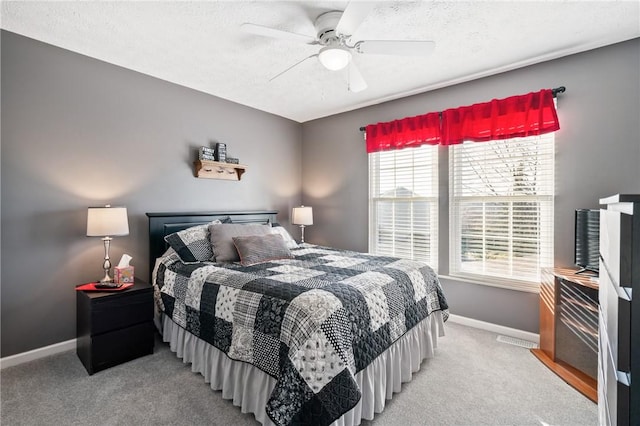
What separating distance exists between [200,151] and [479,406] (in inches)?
137

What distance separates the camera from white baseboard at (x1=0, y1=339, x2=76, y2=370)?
230 centimetres

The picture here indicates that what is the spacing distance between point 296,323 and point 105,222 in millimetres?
1911

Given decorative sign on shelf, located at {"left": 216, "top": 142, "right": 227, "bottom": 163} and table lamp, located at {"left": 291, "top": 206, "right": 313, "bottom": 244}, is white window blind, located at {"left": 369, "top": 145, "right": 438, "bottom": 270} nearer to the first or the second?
table lamp, located at {"left": 291, "top": 206, "right": 313, "bottom": 244}

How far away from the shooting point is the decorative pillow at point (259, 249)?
2637 mm

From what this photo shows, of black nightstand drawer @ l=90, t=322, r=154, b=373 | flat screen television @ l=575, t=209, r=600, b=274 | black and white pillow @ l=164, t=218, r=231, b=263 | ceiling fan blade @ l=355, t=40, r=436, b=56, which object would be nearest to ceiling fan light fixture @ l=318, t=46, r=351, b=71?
ceiling fan blade @ l=355, t=40, r=436, b=56

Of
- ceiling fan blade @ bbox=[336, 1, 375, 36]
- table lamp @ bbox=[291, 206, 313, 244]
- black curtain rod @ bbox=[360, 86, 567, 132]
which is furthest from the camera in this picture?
table lamp @ bbox=[291, 206, 313, 244]

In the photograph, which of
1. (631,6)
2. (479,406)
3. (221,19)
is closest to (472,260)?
(479,406)

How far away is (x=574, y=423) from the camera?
5.64ft

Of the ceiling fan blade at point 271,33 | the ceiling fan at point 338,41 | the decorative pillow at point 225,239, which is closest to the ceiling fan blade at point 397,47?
the ceiling fan at point 338,41

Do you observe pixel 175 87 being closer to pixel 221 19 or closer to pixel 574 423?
pixel 221 19

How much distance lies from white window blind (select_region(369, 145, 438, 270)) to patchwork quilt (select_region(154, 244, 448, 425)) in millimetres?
1061

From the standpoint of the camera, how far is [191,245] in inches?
107

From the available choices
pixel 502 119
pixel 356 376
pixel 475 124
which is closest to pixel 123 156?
pixel 356 376

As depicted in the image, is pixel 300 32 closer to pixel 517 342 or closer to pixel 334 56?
pixel 334 56
